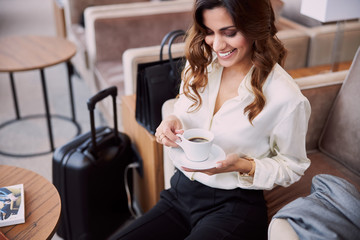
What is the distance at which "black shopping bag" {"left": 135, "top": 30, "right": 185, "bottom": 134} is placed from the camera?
165 cm

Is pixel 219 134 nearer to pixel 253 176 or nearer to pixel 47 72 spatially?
pixel 253 176

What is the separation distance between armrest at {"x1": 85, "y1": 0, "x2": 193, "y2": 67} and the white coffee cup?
165 cm

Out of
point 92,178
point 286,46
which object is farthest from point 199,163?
point 286,46

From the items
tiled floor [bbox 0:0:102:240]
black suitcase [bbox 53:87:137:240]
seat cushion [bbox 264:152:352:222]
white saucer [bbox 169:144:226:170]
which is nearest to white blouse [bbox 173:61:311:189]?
white saucer [bbox 169:144:226:170]

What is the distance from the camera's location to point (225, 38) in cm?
114

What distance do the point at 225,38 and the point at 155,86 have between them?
57 centimetres

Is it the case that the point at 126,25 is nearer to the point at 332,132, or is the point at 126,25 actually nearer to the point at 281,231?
the point at 332,132

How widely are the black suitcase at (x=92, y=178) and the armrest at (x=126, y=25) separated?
101 centimetres

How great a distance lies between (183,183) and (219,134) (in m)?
0.22

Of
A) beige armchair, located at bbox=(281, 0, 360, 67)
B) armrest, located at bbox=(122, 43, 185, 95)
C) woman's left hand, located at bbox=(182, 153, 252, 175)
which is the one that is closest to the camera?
woman's left hand, located at bbox=(182, 153, 252, 175)

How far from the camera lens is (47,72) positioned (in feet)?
11.9

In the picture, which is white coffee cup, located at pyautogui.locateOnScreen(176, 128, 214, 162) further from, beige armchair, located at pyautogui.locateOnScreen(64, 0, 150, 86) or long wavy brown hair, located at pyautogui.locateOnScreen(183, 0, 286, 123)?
beige armchair, located at pyautogui.locateOnScreen(64, 0, 150, 86)

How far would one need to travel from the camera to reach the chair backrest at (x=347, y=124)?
1.54 meters

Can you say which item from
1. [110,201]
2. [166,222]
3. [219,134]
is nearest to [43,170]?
[110,201]
